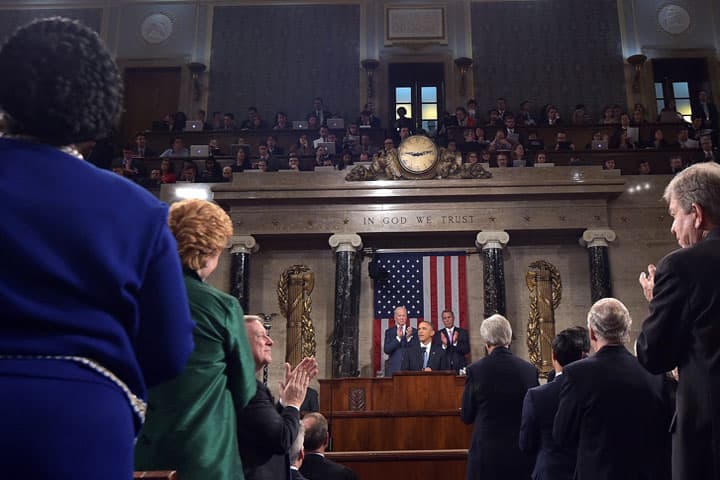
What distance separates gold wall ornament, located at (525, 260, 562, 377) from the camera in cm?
1131

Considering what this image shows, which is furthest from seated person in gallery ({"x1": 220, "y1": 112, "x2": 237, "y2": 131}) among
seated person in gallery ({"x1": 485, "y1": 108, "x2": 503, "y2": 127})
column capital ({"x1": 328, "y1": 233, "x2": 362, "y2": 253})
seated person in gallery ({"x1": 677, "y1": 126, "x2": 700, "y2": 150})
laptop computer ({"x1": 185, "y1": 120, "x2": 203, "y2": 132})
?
seated person in gallery ({"x1": 677, "y1": 126, "x2": 700, "y2": 150})

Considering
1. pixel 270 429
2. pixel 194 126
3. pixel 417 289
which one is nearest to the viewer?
pixel 270 429

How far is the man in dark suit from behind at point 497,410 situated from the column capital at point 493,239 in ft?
23.3

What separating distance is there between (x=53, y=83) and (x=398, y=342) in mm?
9073

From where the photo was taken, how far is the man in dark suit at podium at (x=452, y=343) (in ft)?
32.7

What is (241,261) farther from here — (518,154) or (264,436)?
(264,436)

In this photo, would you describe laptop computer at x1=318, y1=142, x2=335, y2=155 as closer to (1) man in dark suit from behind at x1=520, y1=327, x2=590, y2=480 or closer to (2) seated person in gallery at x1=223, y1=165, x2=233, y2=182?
(2) seated person in gallery at x1=223, y1=165, x2=233, y2=182

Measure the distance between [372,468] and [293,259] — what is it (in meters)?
6.42

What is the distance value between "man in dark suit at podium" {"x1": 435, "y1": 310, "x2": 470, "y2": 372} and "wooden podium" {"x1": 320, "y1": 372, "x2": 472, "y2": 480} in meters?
1.44

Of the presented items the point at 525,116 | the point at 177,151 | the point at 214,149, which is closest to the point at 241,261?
the point at 214,149

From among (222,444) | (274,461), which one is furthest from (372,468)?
(222,444)

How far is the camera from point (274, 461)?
8.48 feet

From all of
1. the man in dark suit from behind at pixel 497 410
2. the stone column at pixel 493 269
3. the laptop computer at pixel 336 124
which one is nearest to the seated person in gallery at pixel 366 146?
the laptop computer at pixel 336 124

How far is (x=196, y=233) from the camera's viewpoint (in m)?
2.22
